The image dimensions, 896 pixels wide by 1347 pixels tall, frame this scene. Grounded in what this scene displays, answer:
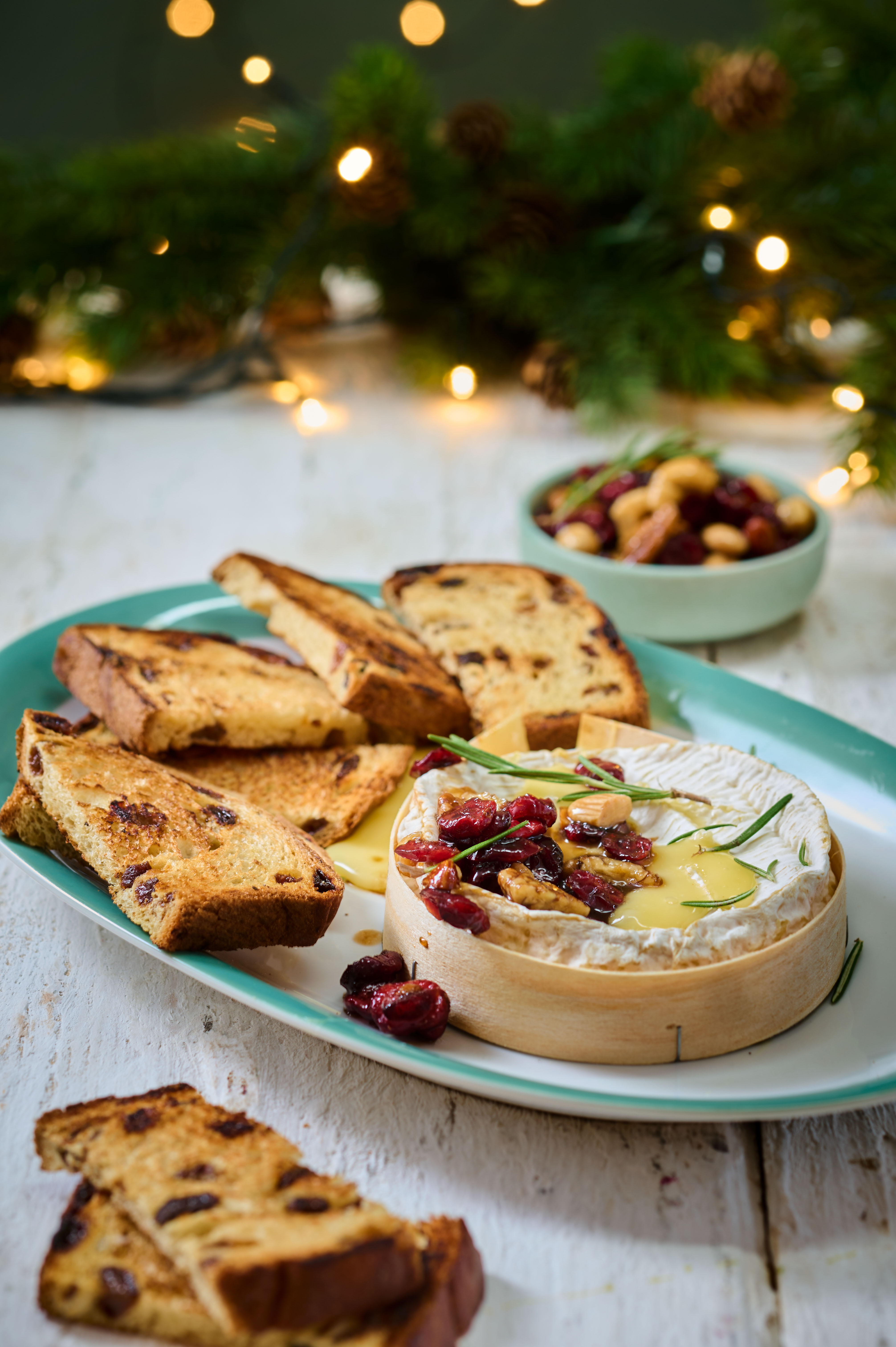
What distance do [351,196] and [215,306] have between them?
868mm

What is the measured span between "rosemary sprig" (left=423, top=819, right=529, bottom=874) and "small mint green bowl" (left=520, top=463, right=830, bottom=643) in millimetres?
1276

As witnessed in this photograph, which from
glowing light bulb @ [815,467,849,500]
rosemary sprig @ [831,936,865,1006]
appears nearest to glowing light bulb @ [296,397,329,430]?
glowing light bulb @ [815,467,849,500]

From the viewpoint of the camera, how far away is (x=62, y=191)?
15.1ft

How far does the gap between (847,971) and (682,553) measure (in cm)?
142

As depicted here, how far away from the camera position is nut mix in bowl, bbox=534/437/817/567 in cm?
A: 294

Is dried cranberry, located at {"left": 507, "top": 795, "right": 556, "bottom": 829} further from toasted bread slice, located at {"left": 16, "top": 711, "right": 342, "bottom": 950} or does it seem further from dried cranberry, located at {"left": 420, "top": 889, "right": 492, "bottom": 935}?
toasted bread slice, located at {"left": 16, "top": 711, "right": 342, "bottom": 950}

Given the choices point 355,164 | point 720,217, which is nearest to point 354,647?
point 355,164

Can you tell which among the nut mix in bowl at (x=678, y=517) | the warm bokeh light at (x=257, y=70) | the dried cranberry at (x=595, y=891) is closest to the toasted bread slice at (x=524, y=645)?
the nut mix in bowl at (x=678, y=517)

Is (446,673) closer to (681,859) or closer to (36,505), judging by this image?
(681,859)

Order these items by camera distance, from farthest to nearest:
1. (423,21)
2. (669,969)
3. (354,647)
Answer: (423,21) < (354,647) < (669,969)

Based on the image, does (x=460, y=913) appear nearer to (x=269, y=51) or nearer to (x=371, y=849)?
(x=371, y=849)

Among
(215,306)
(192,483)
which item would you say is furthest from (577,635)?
(215,306)

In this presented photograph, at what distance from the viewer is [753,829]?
70.4 inches

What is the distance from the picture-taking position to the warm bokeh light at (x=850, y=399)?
3701 millimetres
